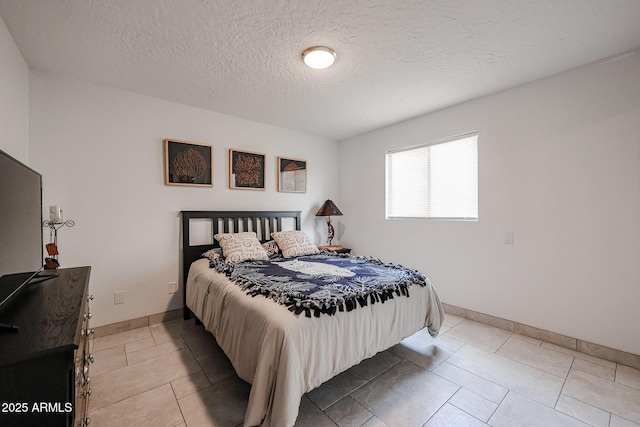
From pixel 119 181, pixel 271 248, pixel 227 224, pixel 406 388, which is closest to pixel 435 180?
pixel 271 248

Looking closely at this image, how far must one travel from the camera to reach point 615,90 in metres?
2.11

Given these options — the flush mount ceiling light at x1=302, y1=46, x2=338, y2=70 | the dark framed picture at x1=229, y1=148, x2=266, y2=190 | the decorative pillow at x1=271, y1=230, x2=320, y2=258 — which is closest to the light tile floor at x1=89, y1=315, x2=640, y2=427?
the decorative pillow at x1=271, y1=230, x2=320, y2=258

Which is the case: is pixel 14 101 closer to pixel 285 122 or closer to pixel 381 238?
pixel 285 122

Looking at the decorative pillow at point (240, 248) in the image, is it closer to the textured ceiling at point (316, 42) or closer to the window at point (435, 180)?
the textured ceiling at point (316, 42)

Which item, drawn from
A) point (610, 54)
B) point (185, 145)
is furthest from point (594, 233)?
point (185, 145)

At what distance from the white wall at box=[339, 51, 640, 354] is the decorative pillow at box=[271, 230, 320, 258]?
1503 mm

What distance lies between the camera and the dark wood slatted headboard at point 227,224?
2.96m

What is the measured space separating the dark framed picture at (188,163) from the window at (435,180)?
2440 mm

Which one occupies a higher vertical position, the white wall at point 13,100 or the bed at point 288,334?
the white wall at point 13,100

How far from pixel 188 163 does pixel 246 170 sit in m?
0.71

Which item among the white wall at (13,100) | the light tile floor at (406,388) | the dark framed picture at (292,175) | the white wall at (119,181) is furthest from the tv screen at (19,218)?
the dark framed picture at (292,175)

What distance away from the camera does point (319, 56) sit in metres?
2.02

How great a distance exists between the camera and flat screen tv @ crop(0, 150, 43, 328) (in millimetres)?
1146

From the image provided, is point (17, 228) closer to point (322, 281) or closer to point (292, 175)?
point (322, 281)
